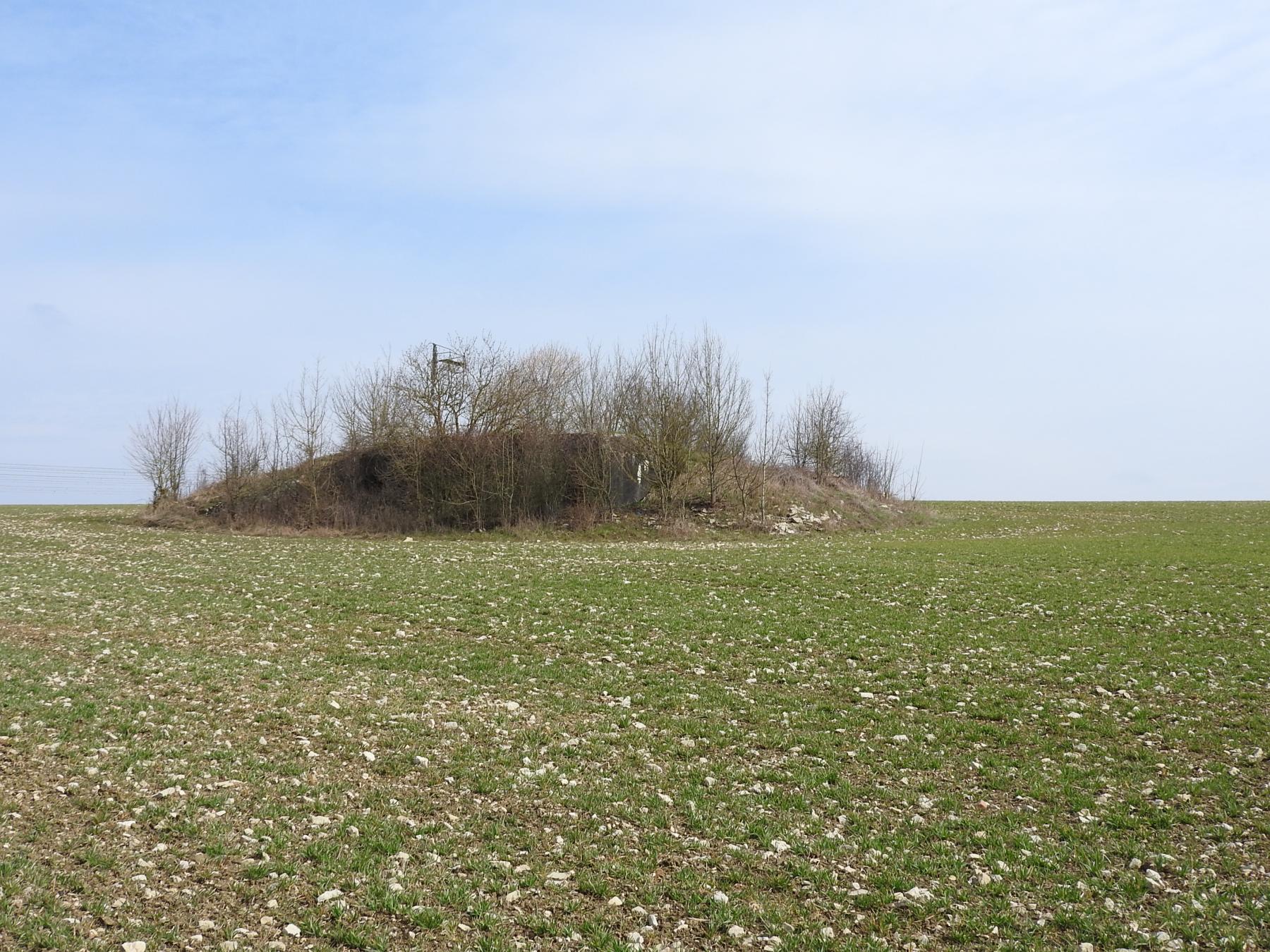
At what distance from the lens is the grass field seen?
7.69 meters

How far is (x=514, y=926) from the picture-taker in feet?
24.3

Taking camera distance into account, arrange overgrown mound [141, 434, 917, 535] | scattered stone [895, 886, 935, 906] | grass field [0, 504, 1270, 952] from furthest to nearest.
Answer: overgrown mound [141, 434, 917, 535] → scattered stone [895, 886, 935, 906] → grass field [0, 504, 1270, 952]

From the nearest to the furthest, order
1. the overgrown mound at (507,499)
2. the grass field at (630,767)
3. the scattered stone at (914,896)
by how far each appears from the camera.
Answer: the grass field at (630,767) < the scattered stone at (914,896) < the overgrown mound at (507,499)

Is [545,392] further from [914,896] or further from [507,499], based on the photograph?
[914,896]

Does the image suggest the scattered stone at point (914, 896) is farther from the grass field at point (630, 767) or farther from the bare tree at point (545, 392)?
the bare tree at point (545, 392)

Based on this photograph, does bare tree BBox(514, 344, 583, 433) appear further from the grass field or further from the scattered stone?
the scattered stone

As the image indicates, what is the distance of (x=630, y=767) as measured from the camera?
452 inches

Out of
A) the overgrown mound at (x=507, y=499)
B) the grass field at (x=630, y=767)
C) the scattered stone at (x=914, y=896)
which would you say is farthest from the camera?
the overgrown mound at (x=507, y=499)

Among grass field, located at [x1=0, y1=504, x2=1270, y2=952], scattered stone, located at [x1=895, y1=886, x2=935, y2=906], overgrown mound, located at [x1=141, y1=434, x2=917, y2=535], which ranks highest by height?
overgrown mound, located at [x1=141, y1=434, x2=917, y2=535]

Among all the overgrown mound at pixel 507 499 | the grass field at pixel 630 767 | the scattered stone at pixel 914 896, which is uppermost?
the overgrown mound at pixel 507 499

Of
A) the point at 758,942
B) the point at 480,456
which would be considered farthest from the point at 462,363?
the point at 758,942

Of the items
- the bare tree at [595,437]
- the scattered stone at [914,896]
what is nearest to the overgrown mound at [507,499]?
the bare tree at [595,437]

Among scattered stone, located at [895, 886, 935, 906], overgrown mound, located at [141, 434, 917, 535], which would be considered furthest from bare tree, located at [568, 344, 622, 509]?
scattered stone, located at [895, 886, 935, 906]

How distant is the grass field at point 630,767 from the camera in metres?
7.69
